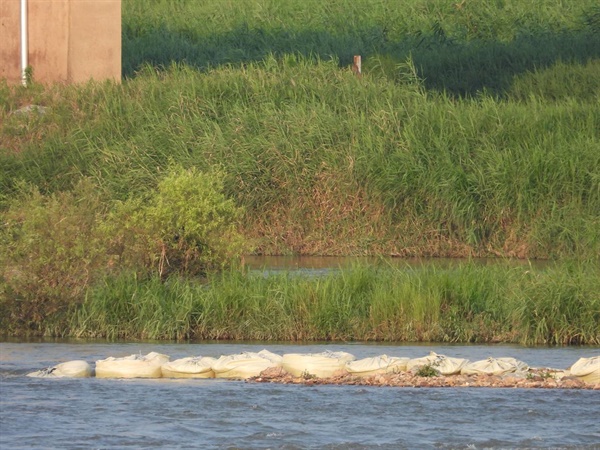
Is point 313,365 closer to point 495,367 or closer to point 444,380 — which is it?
point 444,380

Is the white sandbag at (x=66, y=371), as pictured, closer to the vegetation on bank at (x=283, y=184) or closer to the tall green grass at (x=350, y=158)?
the vegetation on bank at (x=283, y=184)

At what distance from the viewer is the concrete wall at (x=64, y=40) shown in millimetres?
24188

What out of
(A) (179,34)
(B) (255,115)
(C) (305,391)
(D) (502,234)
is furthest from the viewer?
(A) (179,34)

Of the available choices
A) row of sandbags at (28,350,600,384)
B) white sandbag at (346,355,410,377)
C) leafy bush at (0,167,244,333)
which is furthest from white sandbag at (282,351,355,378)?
leafy bush at (0,167,244,333)

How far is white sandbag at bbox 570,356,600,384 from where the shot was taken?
37.2 ft

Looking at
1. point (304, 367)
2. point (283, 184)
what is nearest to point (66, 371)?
point (304, 367)

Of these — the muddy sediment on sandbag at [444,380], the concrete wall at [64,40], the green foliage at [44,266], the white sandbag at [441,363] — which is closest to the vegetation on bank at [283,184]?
the green foliage at [44,266]

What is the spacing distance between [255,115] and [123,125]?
2.32 m

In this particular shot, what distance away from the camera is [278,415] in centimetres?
1042

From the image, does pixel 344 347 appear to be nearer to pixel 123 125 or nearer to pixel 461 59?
pixel 123 125

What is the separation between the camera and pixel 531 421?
1024cm

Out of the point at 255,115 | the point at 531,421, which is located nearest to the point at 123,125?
the point at 255,115

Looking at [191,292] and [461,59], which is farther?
[461,59]

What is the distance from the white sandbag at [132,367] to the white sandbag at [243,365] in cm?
52
